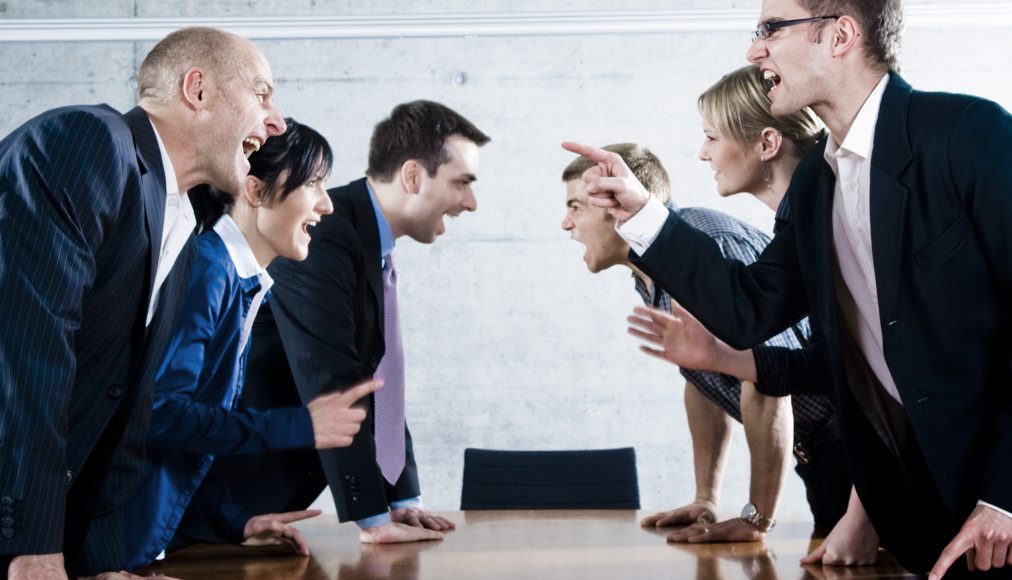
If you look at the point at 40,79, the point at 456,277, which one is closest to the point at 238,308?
the point at 456,277

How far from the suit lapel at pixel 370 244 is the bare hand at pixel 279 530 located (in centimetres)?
73

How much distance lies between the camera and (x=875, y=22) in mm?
1962

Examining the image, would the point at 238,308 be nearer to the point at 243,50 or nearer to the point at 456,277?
the point at 243,50

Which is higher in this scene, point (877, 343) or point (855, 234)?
point (855, 234)

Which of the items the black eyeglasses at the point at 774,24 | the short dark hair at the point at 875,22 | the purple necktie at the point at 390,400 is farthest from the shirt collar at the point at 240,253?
the short dark hair at the point at 875,22

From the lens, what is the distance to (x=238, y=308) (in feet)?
7.70

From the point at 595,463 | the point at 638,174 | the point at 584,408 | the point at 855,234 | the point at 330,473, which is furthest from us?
the point at 584,408

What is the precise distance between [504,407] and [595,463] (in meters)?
1.73

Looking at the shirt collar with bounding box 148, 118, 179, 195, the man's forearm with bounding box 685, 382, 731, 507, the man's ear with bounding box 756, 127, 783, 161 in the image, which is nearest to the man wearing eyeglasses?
the man's ear with bounding box 756, 127, 783, 161

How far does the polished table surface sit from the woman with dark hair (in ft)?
0.24

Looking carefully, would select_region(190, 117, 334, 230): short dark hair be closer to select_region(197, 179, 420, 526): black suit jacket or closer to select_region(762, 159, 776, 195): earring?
select_region(197, 179, 420, 526): black suit jacket

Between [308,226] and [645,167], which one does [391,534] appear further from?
[645,167]

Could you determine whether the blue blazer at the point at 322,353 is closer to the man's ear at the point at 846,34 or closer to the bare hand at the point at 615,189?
the bare hand at the point at 615,189

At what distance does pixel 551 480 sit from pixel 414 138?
1.24m
